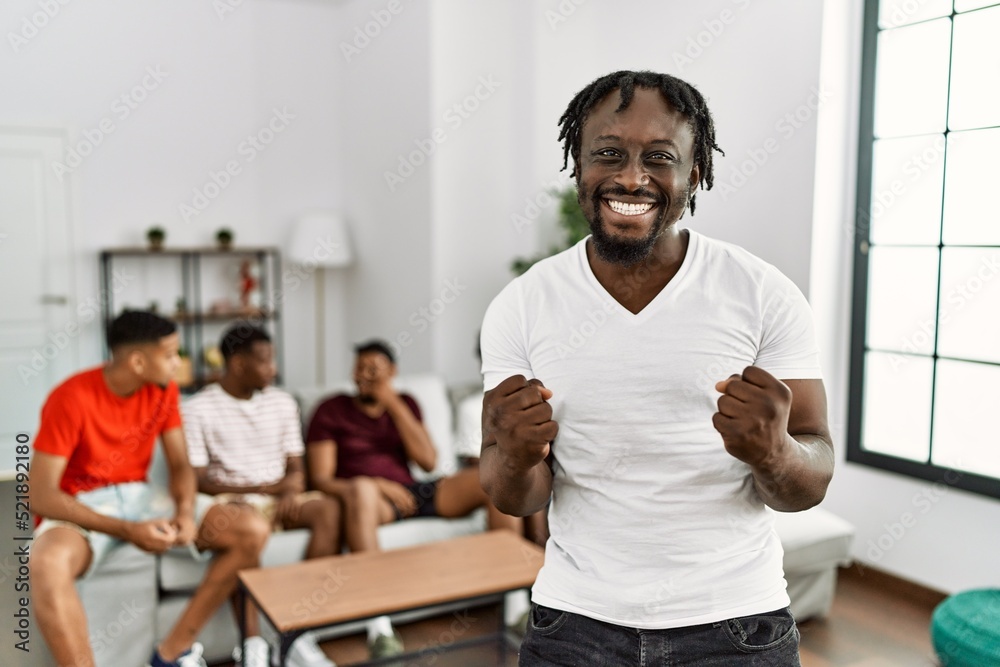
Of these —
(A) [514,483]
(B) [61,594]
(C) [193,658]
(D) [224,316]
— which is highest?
(A) [514,483]

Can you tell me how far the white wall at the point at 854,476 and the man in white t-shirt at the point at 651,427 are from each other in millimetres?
2233

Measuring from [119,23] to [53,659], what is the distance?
3.75 m

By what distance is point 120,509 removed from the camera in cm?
245

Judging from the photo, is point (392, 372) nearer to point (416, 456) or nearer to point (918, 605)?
point (416, 456)

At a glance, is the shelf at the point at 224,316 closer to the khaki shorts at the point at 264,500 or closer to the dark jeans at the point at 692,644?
the khaki shorts at the point at 264,500

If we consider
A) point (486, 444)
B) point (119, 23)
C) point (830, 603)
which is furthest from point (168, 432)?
point (119, 23)

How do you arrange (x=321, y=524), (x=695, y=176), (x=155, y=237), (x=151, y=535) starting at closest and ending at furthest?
(x=695, y=176) → (x=151, y=535) → (x=321, y=524) → (x=155, y=237)

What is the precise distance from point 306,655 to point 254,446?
740 mm

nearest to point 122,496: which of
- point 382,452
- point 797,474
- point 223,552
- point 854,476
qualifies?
point 223,552

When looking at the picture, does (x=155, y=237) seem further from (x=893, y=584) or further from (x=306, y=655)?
(x=893, y=584)

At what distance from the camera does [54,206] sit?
4.58 meters

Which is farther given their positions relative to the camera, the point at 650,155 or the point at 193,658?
the point at 193,658

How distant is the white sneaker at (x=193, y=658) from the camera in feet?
7.96

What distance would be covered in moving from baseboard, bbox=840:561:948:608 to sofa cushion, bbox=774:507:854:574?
382mm
